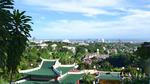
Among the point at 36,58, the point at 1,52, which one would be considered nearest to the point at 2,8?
the point at 1,52

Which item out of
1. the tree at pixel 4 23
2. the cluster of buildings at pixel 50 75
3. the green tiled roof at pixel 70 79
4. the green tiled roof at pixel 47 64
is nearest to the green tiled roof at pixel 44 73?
the cluster of buildings at pixel 50 75

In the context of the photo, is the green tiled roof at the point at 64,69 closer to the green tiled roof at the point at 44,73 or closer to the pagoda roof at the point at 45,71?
the pagoda roof at the point at 45,71

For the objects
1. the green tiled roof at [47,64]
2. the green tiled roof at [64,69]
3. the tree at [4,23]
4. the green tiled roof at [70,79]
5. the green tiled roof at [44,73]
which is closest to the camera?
the tree at [4,23]

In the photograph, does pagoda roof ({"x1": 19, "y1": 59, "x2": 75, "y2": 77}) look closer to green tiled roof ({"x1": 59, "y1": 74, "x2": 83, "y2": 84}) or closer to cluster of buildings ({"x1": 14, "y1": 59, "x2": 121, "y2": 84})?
cluster of buildings ({"x1": 14, "y1": 59, "x2": 121, "y2": 84})

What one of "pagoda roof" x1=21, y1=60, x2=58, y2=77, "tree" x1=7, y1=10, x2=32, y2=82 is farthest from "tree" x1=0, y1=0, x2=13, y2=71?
"pagoda roof" x1=21, y1=60, x2=58, y2=77

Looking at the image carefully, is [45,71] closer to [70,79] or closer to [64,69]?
[64,69]

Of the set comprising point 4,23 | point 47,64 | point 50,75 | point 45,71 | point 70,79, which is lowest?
point 70,79

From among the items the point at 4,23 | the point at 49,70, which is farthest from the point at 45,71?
the point at 4,23

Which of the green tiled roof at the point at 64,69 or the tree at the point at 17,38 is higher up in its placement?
the tree at the point at 17,38

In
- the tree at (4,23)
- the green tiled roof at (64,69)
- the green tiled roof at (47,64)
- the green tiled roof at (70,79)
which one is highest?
the tree at (4,23)

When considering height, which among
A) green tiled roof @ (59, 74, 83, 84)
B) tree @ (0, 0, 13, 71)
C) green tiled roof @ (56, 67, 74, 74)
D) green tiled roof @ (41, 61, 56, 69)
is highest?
tree @ (0, 0, 13, 71)
